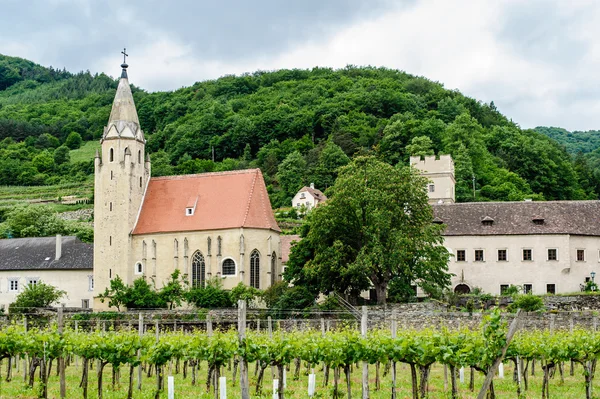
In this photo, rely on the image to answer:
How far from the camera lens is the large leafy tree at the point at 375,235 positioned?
55.9 meters

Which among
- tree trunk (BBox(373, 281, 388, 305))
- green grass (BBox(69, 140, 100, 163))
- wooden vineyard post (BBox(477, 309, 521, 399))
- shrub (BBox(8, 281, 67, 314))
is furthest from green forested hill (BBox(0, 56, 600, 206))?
wooden vineyard post (BBox(477, 309, 521, 399))

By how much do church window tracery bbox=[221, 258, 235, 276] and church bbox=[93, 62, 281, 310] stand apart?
0.08 m

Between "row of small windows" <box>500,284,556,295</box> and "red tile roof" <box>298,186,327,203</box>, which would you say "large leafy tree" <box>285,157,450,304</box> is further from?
"red tile roof" <box>298,186,327,203</box>

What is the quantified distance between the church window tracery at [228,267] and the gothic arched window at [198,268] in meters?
1.92

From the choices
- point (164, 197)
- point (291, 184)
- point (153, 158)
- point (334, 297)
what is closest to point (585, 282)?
point (334, 297)

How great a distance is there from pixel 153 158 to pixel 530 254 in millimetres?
92377

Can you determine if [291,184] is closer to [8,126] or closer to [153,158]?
[153,158]

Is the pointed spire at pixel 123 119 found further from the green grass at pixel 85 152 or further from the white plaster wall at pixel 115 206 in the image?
the green grass at pixel 85 152

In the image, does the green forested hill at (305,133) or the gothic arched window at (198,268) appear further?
the green forested hill at (305,133)

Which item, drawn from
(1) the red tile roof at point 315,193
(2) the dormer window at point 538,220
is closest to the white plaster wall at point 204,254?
(2) the dormer window at point 538,220

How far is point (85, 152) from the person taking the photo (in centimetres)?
16388

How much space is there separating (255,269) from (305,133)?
84.7 metres

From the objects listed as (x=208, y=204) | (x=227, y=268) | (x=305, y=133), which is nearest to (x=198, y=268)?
(x=227, y=268)

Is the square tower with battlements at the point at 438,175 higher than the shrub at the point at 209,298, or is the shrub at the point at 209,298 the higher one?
the square tower with battlements at the point at 438,175
